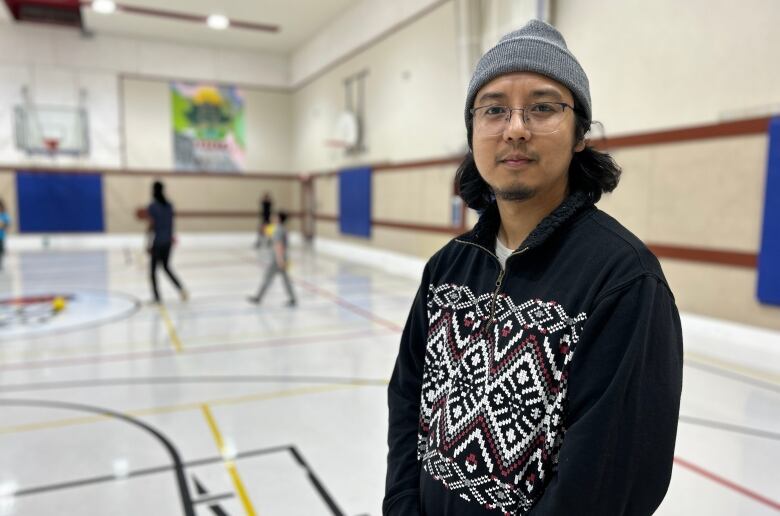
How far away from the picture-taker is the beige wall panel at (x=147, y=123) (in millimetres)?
17766

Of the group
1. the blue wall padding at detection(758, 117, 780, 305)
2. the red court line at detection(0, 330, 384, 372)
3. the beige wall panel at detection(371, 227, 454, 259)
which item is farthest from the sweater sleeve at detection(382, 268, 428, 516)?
the beige wall panel at detection(371, 227, 454, 259)

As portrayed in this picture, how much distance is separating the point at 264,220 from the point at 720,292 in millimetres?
13167

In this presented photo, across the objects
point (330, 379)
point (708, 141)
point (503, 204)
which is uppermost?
point (708, 141)

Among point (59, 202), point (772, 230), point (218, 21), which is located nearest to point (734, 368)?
point (772, 230)

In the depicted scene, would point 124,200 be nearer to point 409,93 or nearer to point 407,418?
point 409,93

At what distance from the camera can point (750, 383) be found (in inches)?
187

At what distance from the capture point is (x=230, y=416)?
3.93 meters

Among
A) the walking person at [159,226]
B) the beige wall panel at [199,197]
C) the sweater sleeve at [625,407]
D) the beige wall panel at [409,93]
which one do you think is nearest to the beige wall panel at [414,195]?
the beige wall panel at [409,93]

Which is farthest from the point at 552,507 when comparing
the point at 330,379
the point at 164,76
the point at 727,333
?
the point at 164,76

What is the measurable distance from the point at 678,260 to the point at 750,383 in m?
1.79

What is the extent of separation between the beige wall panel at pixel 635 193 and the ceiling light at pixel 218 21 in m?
12.9

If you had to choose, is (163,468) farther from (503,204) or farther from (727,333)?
(727,333)

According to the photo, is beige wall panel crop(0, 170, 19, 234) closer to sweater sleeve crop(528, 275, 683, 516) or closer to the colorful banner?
the colorful banner

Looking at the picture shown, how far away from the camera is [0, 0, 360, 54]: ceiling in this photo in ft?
47.8
